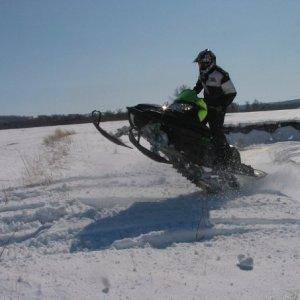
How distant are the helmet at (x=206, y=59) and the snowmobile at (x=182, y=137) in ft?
2.06

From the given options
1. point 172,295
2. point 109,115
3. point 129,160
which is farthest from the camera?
point 109,115

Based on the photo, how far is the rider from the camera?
21.1 feet

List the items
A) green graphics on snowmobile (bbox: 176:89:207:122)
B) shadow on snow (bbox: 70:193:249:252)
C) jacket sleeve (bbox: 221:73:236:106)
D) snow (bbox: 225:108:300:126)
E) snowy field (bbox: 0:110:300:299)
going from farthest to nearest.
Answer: snow (bbox: 225:108:300:126) → jacket sleeve (bbox: 221:73:236:106) → green graphics on snowmobile (bbox: 176:89:207:122) → shadow on snow (bbox: 70:193:249:252) → snowy field (bbox: 0:110:300:299)

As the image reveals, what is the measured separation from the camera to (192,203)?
18.8ft

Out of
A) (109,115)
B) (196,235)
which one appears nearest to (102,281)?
(196,235)

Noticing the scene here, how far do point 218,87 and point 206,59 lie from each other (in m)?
0.41

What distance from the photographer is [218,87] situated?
652 cm

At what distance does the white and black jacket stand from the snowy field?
1.25 metres

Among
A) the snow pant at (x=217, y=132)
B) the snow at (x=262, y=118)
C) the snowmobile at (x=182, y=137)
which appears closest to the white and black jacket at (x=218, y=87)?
the snow pant at (x=217, y=132)

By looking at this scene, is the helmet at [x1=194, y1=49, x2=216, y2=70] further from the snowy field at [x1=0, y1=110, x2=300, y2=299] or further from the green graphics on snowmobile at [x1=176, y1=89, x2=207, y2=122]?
the snowy field at [x1=0, y1=110, x2=300, y2=299]

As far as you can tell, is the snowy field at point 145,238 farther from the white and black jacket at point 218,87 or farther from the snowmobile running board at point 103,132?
the white and black jacket at point 218,87

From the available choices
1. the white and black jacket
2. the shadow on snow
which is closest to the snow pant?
the white and black jacket

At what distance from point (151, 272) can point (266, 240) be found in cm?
123

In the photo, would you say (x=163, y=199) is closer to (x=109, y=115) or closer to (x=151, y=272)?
(x=151, y=272)
